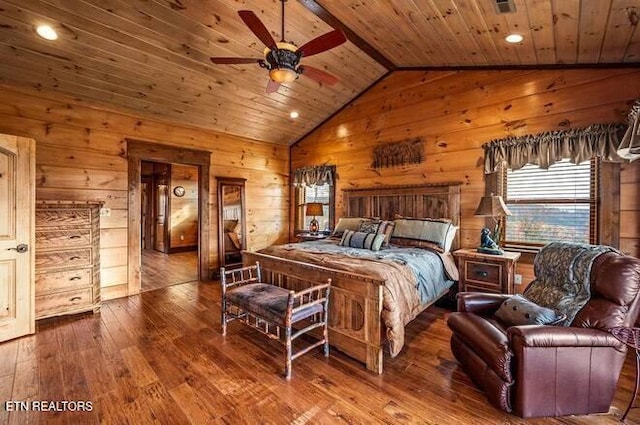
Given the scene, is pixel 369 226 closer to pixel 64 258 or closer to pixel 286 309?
pixel 286 309

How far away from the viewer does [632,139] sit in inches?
93.7

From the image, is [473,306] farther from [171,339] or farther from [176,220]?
[176,220]

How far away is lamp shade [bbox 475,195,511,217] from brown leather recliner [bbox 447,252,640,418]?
147cm

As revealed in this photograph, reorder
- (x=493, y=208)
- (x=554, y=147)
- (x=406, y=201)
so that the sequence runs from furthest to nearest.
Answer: (x=406, y=201), (x=493, y=208), (x=554, y=147)

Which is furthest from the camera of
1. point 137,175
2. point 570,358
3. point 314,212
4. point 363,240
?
point 314,212

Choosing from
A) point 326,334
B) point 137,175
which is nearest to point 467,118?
point 326,334

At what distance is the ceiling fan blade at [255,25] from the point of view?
2.08 meters

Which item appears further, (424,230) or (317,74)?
(424,230)

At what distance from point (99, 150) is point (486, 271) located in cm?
527

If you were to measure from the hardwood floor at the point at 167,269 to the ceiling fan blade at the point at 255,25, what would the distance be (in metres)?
4.16

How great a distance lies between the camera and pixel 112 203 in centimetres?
416

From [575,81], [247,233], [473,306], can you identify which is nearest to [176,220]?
[247,233]

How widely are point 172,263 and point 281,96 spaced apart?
15.2ft

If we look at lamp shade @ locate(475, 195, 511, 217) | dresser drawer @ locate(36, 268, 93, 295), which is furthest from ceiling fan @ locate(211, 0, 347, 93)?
dresser drawer @ locate(36, 268, 93, 295)
